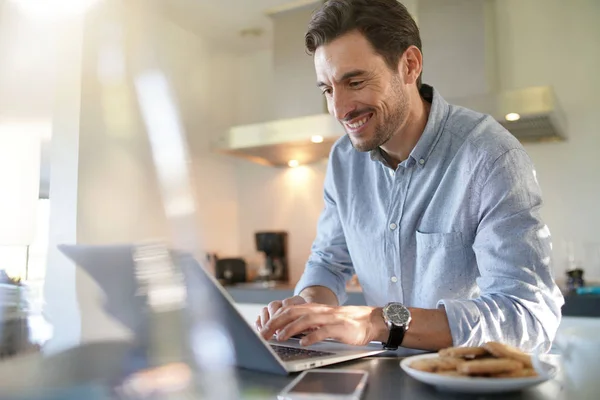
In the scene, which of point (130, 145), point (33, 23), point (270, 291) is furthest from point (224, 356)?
point (33, 23)

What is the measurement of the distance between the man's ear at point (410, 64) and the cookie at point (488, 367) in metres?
0.77

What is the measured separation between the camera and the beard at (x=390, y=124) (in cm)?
111

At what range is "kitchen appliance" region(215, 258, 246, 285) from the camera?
2873mm

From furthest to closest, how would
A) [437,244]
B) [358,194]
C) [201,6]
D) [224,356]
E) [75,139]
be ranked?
[201,6], [75,139], [358,194], [437,244], [224,356]

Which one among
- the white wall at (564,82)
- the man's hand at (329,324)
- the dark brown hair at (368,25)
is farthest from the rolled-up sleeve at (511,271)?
the white wall at (564,82)

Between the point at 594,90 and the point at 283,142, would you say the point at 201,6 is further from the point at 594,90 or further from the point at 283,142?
the point at 594,90

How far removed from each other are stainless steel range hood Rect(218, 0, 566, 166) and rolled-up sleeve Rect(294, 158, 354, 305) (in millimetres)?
999

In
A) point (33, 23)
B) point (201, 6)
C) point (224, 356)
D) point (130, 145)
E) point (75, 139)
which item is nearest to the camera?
point (224, 356)

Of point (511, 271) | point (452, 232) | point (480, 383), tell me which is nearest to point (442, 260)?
point (452, 232)

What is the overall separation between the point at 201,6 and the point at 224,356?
94.8 inches

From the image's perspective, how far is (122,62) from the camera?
2.50m

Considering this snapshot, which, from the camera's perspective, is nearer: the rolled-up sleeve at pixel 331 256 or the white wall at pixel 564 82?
the rolled-up sleeve at pixel 331 256

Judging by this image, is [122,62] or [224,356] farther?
[122,62]

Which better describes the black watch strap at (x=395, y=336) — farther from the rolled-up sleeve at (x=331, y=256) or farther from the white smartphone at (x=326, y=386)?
the rolled-up sleeve at (x=331, y=256)
